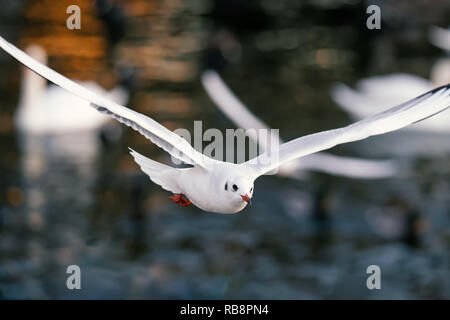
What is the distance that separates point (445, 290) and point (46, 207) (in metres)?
6.15

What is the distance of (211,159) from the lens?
27.3ft

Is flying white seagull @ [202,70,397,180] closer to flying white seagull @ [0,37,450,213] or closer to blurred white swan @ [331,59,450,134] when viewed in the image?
blurred white swan @ [331,59,450,134]

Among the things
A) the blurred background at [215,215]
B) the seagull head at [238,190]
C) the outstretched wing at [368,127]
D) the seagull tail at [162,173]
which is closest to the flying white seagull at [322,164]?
the blurred background at [215,215]

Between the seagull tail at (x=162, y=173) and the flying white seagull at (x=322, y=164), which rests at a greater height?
the flying white seagull at (x=322, y=164)

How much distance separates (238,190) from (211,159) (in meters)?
0.77

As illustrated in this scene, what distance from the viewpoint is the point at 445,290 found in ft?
43.5

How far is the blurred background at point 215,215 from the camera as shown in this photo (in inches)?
531

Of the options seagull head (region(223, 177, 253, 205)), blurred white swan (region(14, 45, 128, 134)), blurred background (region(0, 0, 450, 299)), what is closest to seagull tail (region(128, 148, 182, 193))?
seagull head (region(223, 177, 253, 205))

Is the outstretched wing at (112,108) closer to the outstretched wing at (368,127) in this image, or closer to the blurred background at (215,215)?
the outstretched wing at (368,127)

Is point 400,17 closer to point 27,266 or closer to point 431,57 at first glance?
point 431,57

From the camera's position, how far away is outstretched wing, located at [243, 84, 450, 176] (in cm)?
843

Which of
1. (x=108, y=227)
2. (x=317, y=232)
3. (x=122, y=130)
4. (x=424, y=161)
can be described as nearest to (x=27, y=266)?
(x=108, y=227)

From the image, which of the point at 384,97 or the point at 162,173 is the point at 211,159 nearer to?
the point at 162,173

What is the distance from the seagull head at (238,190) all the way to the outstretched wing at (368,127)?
60 cm
